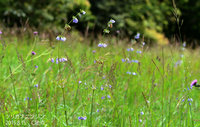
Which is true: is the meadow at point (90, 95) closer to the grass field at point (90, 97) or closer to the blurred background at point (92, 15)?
the grass field at point (90, 97)

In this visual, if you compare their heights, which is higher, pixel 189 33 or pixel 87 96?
pixel 87 96

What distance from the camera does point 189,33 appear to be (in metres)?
16.1

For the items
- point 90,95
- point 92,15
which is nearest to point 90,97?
point 90,95

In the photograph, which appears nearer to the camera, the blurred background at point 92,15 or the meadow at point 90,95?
the meadow at point 90,95

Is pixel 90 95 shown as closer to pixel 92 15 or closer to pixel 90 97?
pixel 90 97

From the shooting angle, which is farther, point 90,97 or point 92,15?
point 92,15

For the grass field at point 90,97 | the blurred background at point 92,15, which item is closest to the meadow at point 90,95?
the grass field at point 90,97

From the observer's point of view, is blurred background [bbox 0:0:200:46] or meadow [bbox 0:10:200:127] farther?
blurred background [bbox 0:0:200:46]

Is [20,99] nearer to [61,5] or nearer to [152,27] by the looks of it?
[61,5]

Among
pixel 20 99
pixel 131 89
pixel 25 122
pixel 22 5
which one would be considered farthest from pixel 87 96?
pixel 22 5

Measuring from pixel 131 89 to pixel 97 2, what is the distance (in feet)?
23.8

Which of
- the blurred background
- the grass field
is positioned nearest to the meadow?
the grass field

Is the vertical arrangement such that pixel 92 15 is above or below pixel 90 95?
below

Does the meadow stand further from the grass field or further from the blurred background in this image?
the blurred background
